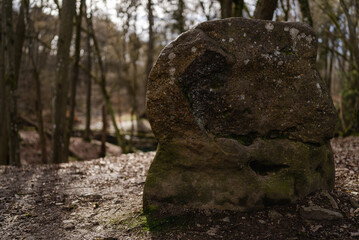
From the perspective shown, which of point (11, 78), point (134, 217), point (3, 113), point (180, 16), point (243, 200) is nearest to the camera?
point (243, 200)

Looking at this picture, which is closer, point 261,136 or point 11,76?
point 261,136

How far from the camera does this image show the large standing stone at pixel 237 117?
3748mm

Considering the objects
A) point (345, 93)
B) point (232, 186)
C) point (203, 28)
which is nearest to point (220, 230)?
point (232, 186)

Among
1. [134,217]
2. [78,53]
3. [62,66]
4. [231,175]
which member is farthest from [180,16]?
[134,217]

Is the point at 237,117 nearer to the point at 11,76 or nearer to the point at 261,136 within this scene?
the point at 261,136

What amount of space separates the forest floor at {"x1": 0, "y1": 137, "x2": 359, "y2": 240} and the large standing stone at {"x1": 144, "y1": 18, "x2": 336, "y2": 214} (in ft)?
0.60

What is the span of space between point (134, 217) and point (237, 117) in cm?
179

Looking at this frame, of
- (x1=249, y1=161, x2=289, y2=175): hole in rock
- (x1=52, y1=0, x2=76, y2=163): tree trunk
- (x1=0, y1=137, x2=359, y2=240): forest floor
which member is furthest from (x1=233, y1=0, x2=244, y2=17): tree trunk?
(x1=249, y1=161, x2=289, y2=175): hole in rock

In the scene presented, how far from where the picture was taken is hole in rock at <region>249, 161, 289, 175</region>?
3844 millimetres

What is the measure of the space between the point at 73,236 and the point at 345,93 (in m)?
15.7

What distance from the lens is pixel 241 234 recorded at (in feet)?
11.0

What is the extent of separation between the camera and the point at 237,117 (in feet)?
12.8

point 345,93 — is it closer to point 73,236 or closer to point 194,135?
point 194,135

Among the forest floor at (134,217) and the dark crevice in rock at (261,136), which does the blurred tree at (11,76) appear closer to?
the forest floor at (134,217)
